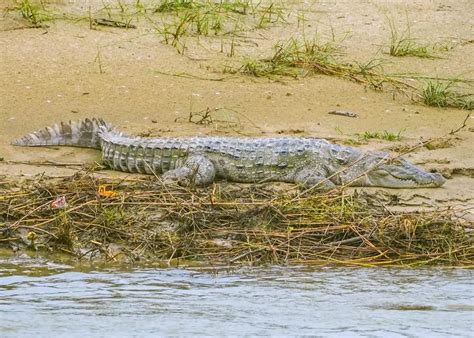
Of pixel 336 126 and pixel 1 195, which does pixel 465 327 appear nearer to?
pixel 1 195

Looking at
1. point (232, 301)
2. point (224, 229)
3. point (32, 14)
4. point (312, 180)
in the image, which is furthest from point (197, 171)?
point (32, 14)

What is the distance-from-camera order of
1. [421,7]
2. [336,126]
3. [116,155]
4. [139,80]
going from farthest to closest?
[421,7]
[139,80]
[336,126]
[116,155]

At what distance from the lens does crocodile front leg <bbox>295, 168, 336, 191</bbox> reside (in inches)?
317

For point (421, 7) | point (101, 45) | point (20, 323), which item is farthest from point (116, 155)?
point (421, 7)

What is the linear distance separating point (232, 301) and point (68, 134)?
319 centimetres

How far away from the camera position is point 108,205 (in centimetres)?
732

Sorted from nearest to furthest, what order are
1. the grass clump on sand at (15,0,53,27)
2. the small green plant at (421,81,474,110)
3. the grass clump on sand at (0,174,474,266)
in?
the grass clump on sand at (0,174,474,266)
the small green plant at (421,81,474,110)
the grass clump on sand at (15,0,53,27)

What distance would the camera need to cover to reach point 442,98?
10242mm

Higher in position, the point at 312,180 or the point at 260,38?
the point at 260,38

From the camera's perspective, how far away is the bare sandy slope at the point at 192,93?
909 centimetres

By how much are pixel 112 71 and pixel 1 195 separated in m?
3.10

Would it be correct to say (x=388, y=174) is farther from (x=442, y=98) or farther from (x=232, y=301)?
(x=232, y=301)

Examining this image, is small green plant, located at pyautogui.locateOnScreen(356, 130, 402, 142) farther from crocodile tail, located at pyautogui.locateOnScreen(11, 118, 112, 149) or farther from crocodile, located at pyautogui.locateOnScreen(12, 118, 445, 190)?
crocodile tail, located at pyautogui.locateOnScreen(11, 118, 112, 149)

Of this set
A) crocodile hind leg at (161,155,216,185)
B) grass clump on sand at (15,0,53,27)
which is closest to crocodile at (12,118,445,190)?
crocodile hind leg at (161,155,216,185)
